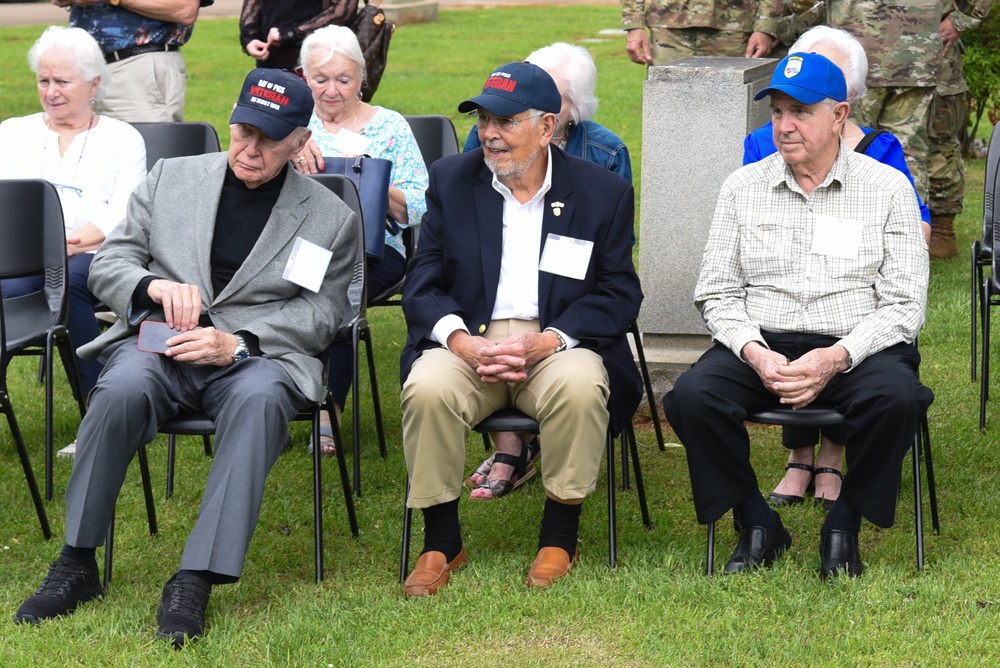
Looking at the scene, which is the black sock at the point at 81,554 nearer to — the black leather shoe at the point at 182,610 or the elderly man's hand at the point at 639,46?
the black leather shoe at the point at 182,610

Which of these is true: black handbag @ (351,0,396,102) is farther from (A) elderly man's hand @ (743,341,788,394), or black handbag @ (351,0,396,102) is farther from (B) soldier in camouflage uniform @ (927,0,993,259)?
(A) elderly man's hand @ (743,341,788,394)

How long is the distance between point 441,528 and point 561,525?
0.39 m

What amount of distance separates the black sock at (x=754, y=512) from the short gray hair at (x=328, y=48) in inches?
109

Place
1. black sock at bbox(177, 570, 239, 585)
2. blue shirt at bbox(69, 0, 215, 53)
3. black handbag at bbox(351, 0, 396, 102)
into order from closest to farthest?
black sock at bbox(177, 570, 239, 585) → blue shirt at bbox(69, 0, 215, 53) → black handbag at bbox(351, 0, 396, 102)

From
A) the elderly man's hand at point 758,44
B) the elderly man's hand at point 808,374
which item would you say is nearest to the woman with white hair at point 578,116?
the elderly man's hand at point 808,374

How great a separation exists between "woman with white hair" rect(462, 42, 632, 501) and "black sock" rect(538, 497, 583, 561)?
78 centimetres

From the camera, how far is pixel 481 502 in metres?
4.98

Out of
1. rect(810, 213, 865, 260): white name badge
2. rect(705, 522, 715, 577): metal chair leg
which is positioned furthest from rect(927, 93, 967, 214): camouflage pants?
rect(705, 522, 715, 577): metal chair leg

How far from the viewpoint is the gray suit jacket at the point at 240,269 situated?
14.2 ft

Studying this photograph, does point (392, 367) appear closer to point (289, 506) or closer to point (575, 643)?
point (289, 506)

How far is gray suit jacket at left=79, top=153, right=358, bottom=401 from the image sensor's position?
434cm

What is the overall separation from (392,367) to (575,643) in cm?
Result: 328

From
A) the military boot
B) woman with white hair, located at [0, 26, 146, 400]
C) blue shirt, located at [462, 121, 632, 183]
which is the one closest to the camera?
blue shirt, located at [462, 121, 632, 183]

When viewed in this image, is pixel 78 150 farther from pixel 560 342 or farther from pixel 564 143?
pixel 560 342
